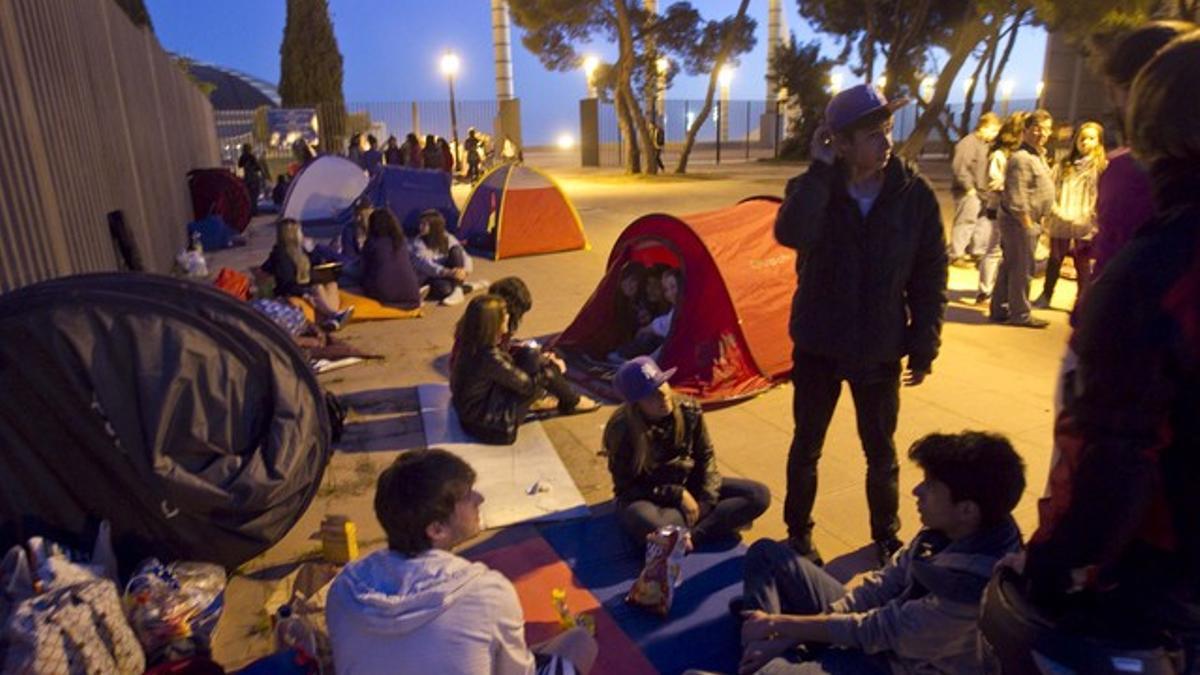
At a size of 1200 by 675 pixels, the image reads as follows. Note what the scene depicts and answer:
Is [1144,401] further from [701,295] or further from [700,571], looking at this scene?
[701,295]

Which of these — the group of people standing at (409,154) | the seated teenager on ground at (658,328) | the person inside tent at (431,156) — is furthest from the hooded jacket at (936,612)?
the person inside tent at (431,156)

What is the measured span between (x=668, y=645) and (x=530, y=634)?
567 mm

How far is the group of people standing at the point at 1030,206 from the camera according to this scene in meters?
6.93

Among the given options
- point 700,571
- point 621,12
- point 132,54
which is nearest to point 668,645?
point 700,571

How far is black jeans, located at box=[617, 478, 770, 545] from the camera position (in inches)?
148

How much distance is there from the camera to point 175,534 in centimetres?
347

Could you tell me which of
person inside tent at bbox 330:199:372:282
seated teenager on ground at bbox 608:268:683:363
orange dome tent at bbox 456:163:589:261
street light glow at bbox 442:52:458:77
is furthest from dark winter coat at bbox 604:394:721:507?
street light glow at bbox 442:52:458:77

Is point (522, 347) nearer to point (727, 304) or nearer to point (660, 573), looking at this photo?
point (727, 304)

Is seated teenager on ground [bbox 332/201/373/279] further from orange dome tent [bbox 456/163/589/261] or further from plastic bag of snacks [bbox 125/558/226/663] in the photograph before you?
plastic bag of snacks [bbox 125/558/226/663]

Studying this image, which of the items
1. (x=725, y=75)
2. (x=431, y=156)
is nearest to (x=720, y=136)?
(x=725, y=75)

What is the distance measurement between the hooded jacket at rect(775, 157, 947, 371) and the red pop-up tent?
2397 millimetres

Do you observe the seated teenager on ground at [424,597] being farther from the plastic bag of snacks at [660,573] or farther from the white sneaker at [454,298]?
the white sneaker at [454,298]

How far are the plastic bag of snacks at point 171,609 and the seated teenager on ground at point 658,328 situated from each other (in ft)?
12.1

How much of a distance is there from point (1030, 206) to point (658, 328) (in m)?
3.50
